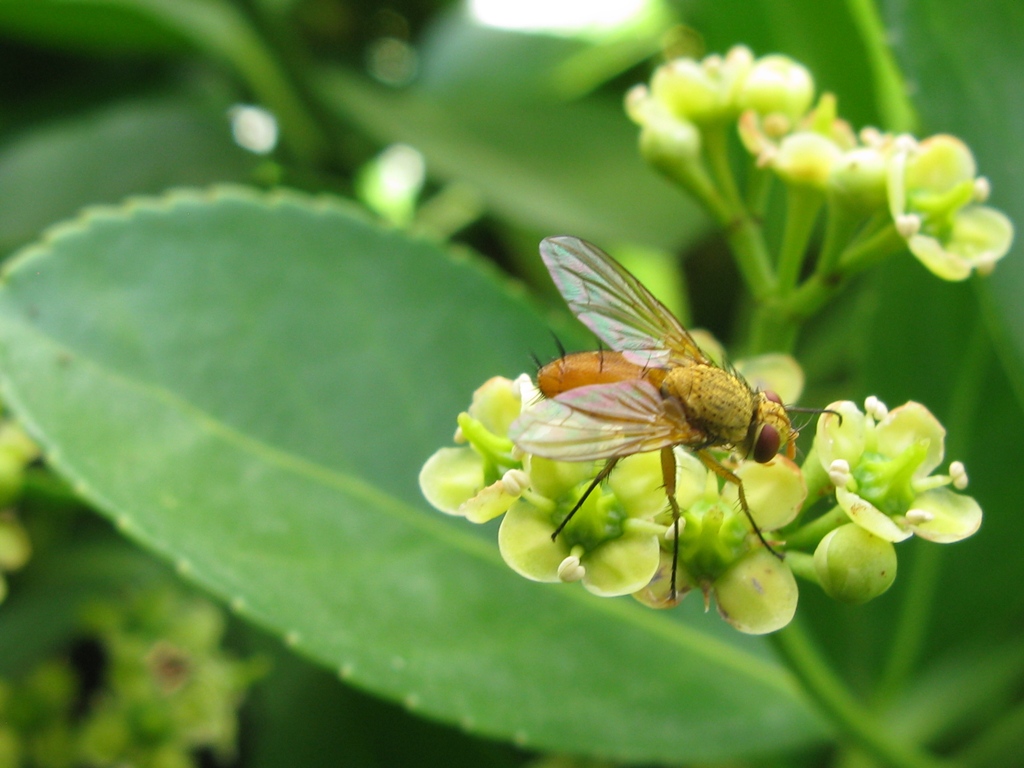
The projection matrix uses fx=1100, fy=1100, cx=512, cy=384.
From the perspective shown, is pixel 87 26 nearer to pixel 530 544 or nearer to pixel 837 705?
pixel 530 544

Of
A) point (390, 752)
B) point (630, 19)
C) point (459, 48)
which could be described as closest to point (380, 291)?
point (390, 752)

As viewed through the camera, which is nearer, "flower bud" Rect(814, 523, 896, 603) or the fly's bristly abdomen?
"flower bud" Rect(814, 523, 896, 603)

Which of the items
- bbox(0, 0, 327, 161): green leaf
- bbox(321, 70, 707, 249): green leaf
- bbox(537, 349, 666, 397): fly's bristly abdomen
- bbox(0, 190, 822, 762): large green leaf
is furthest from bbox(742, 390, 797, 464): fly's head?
bbox(0, 0, 327, 161): green leaf

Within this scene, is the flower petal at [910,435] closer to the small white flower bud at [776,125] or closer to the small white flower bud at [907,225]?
the small white flower bud at [907,225]

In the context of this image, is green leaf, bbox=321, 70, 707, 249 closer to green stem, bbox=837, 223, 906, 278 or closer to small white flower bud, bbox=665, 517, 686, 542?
green stem, bbox=837, 223, 906, 278

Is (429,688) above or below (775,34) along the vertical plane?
below

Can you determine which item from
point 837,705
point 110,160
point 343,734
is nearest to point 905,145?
point 837,705

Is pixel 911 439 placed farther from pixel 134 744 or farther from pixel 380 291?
pixel 134 744
